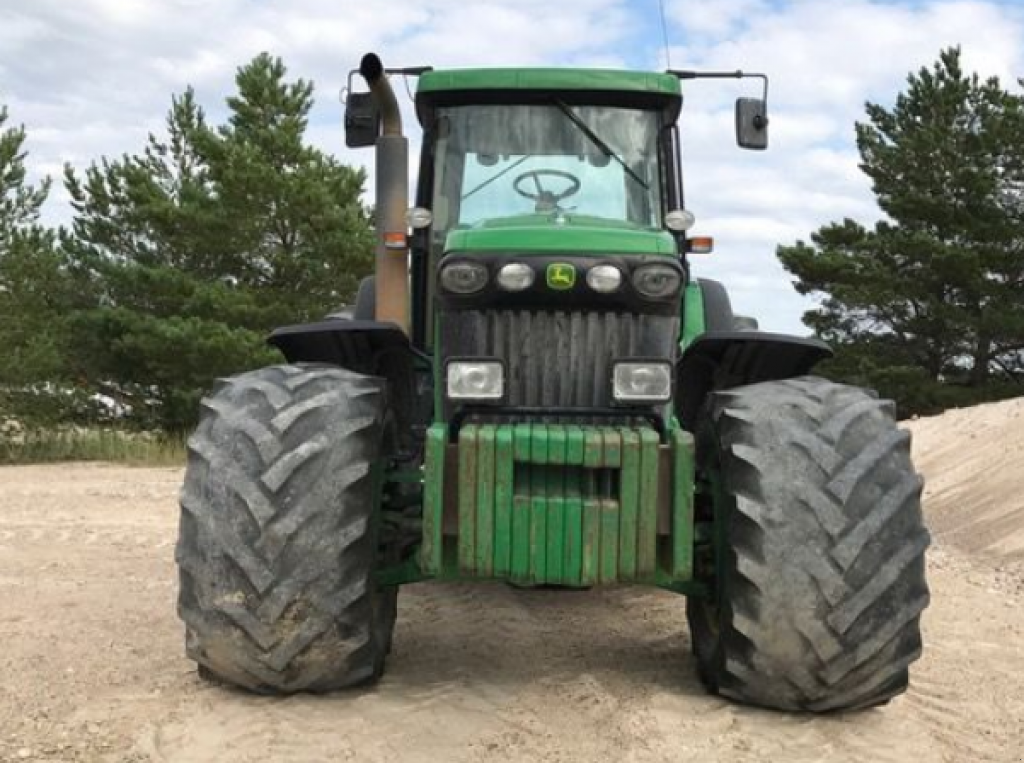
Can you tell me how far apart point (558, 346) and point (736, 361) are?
48.5 inches

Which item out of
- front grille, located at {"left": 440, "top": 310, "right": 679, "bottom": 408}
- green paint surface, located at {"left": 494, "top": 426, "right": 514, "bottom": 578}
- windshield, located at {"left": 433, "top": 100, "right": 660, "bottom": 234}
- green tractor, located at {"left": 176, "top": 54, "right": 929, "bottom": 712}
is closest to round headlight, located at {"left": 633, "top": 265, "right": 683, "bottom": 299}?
green tractor, located at {"left": 176, "top": 54, "right": 929, "bottom": 712}

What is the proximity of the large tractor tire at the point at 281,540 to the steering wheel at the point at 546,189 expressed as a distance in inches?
61.8

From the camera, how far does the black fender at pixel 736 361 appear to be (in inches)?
192

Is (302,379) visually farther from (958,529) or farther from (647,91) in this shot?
(958,529)

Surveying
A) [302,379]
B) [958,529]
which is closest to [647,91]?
[302,379]

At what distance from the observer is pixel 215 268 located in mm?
24672

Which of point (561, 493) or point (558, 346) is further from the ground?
point (558, 346)

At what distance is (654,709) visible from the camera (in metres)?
4.18

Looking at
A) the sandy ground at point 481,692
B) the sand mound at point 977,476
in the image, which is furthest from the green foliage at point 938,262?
the sandy ground at point 481,692

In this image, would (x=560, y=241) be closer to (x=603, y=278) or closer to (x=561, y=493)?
(x=603, y=278)

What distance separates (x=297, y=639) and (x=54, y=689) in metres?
1.14

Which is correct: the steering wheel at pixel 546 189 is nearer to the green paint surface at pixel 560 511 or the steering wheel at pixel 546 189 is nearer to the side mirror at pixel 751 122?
the side mirror at pixel 751 122

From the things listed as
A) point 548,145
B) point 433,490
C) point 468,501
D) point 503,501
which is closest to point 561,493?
point 503,501

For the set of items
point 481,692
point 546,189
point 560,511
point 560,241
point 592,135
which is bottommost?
point 481,692
